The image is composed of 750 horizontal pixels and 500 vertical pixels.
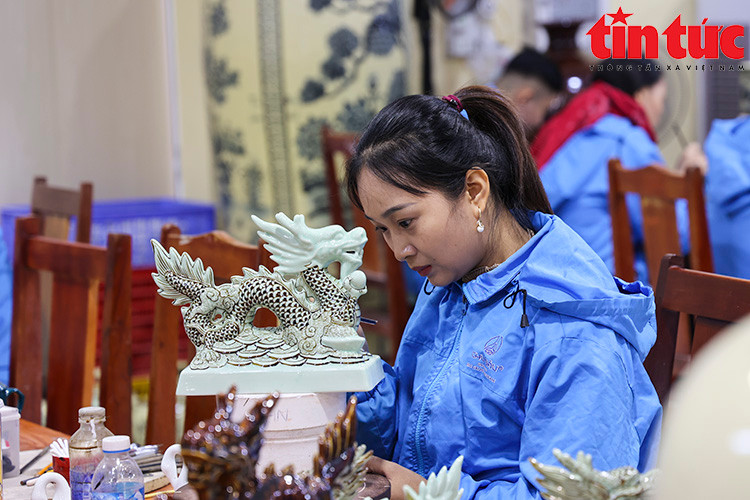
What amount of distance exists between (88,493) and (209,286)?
309 mm

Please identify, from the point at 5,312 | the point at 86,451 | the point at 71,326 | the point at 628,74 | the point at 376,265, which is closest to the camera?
the point at 86,451

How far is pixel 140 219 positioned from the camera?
12.4 ft

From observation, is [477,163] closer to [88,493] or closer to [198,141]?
[88,493]

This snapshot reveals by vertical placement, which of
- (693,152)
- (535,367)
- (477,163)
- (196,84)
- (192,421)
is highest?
(196,84)

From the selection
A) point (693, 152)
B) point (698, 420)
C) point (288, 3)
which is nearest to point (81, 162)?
→ point (288, 3)

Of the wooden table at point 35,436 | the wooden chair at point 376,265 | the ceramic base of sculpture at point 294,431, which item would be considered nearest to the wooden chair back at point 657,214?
the wooden chair at point 376,265

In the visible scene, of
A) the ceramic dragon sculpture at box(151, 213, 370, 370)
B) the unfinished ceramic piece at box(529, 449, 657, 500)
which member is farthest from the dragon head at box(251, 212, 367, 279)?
the unfinished ceramic piece at box(529, 449, 657, 500)

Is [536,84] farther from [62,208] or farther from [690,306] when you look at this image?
[690,306]

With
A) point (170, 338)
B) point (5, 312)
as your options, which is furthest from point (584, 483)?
point (5, 312)

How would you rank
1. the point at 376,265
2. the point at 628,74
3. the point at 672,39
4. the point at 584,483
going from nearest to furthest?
the point at 584,483
the point at 628,74
the point at 376,265
the point at 672,39

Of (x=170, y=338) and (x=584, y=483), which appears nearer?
(x=584, y=483)

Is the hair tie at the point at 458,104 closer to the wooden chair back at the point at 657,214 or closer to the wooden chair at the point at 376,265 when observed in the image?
the wooden chair back at the point at 657,214

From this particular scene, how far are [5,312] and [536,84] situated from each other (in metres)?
2.12

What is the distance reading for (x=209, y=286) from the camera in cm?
123
